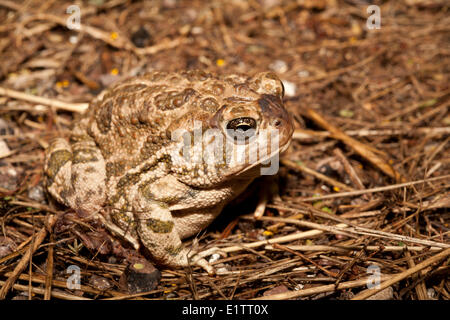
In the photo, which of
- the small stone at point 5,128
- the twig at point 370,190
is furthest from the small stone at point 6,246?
the twig at point 370,190

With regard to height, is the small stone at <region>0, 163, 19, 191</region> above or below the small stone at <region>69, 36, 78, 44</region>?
below

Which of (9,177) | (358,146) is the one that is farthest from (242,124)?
(9,177)

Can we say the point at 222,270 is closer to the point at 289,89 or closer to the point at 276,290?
the point at 276,290

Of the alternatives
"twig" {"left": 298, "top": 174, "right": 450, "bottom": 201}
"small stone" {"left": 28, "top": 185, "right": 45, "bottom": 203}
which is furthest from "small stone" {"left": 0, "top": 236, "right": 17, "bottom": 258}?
"twig" {"left": 298, "top": 174, "right": 450, "bottom": 201}

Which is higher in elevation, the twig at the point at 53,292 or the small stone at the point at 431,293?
the twig at the point at 53,292

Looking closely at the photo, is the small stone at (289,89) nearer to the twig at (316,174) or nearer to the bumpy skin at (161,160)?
the twig at (316,174)

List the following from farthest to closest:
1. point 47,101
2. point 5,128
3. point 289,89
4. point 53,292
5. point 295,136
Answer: point 289,89, point 47,101, point 5,128, point 295,136, point 53,292

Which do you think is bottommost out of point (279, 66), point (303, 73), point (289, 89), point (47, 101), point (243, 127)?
point (243, 127)

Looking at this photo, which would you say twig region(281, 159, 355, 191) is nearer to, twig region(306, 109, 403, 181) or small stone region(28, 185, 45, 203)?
twig region(306, 109, 403, 181)
